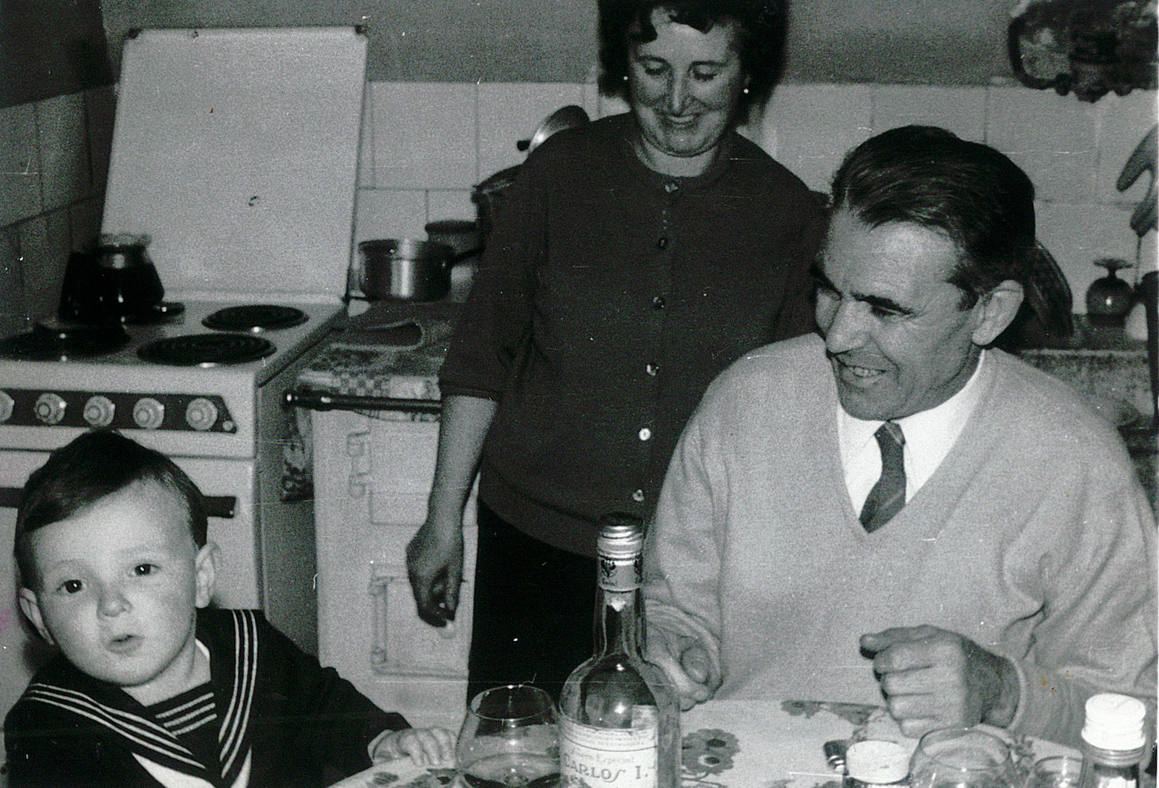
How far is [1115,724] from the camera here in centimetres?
81

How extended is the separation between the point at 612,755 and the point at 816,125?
6.76 feet

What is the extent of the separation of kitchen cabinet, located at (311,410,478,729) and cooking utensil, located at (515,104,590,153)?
661mm

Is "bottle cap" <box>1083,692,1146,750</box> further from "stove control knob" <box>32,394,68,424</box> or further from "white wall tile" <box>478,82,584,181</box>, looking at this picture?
"white wall tile" <box>478,82,584,181</box>

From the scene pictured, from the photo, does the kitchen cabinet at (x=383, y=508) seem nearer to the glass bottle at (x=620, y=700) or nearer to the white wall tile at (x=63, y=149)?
the white wall tile at (x=63, y=149)

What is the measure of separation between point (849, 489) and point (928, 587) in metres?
0.14

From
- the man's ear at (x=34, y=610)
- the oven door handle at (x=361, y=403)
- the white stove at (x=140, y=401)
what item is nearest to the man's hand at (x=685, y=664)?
the man's ear at (x=34, y=610)

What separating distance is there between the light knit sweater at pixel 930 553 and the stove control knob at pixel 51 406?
1351 millimetres

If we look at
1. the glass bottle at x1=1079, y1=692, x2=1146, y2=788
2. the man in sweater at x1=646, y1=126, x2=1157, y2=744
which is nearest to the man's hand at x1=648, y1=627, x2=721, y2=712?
the man in sweater at x1=646, y1=126, x2=1157, y2=744

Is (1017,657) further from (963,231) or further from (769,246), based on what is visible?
(769,246)

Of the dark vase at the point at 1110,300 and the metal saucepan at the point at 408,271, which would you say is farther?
the metal saucepan at the point at 408,271

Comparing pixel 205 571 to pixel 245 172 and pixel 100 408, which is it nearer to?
pixel 100 408

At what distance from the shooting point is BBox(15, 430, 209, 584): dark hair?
1357 mm

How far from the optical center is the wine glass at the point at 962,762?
0.96 metres

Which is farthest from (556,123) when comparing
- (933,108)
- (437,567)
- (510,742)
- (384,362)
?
(510,742)
